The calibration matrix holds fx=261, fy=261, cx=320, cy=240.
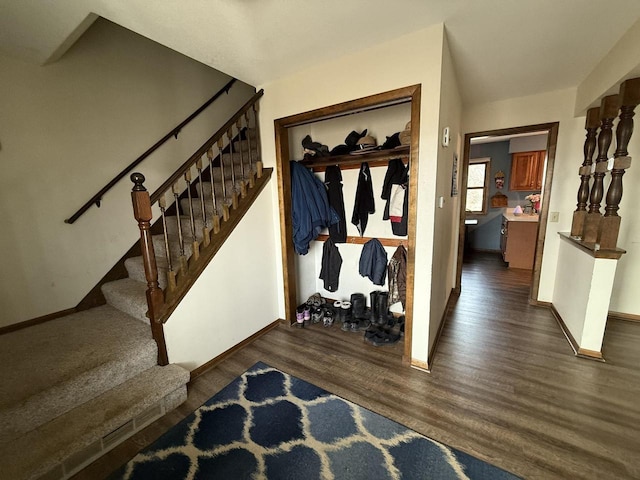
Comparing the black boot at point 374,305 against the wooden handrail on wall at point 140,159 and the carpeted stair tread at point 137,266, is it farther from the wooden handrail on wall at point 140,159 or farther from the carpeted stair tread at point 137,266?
the wooden handrail on wall at point 140,159

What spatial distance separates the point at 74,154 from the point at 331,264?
2.62 meters

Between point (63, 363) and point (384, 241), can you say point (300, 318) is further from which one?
point (63, 363)

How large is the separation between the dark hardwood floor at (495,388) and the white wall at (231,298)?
0.19 m

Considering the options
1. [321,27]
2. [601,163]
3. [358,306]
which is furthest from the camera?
[358,306]

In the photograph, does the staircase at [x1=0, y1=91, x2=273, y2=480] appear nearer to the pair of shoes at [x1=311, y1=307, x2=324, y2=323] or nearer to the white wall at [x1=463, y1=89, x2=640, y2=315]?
the pair of shoes at [x1=311, y1=307, x2=324, y2=323]

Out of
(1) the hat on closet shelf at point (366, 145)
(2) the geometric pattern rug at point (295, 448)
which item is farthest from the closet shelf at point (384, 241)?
(2) the geometric pattern rug at point (295, 448)

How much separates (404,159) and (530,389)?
2.03 m

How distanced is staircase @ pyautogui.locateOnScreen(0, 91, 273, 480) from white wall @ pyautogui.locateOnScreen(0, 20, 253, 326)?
36 cm

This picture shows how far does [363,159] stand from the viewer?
103 inches

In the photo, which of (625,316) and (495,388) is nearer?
(495,388)

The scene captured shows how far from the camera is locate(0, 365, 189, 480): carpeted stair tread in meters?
1.21

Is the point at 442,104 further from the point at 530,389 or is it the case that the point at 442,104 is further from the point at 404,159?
the point at 530,389

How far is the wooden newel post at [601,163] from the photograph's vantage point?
6.96 ft

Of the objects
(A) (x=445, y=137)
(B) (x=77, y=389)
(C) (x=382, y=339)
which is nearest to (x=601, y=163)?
(A) (x=445, y=137)
